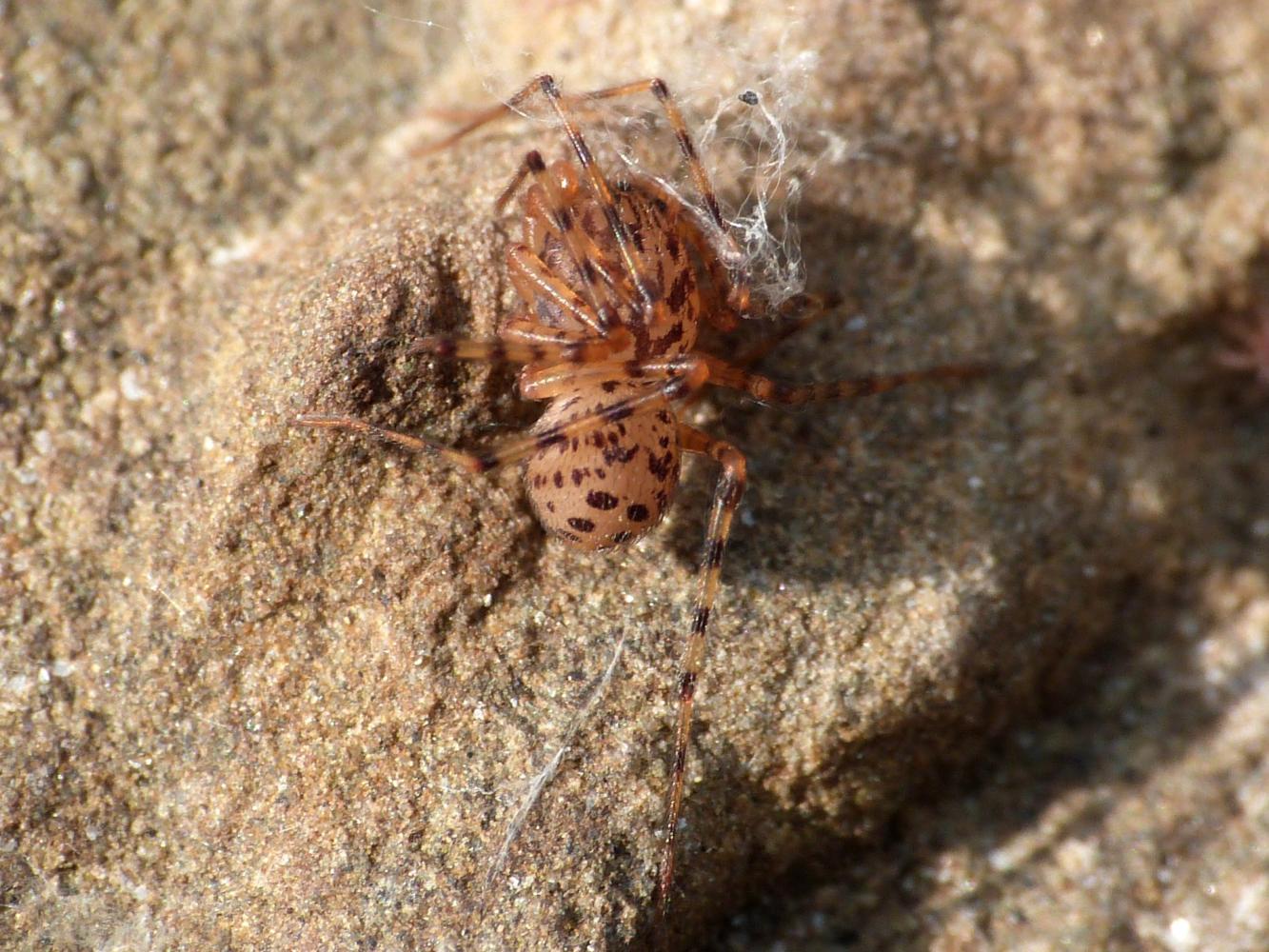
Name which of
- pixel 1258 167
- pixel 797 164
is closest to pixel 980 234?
pixel 797 164

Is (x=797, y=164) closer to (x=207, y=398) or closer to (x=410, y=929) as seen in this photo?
(x=207, y=398)

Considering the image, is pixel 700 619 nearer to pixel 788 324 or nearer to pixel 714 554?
pixel 714 554

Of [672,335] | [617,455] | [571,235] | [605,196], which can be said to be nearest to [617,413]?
[617,455]

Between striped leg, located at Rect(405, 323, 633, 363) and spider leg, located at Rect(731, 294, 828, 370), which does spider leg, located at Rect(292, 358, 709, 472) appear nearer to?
striped leg, located at Rect(405, 323, 633, 363)

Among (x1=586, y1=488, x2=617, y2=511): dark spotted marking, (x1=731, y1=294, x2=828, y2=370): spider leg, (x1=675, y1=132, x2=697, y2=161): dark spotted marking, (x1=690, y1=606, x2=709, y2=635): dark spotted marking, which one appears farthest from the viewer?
(x1=731, y1=294, x2=828, y2=370): spider leg

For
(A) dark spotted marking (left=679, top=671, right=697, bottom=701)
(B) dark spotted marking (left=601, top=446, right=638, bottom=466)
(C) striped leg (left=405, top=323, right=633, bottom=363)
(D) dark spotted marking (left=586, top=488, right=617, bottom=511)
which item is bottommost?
(A) dark spotted marking (left=679, top=671, right=697, bottom=701)

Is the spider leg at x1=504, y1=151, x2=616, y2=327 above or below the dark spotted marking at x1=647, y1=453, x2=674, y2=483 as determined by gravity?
above

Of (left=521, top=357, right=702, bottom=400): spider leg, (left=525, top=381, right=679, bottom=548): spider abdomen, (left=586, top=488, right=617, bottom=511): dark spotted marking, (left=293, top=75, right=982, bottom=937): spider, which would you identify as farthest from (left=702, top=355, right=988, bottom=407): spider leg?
(left=586, top=488, right=617, bottom=511): dark spotted marking
